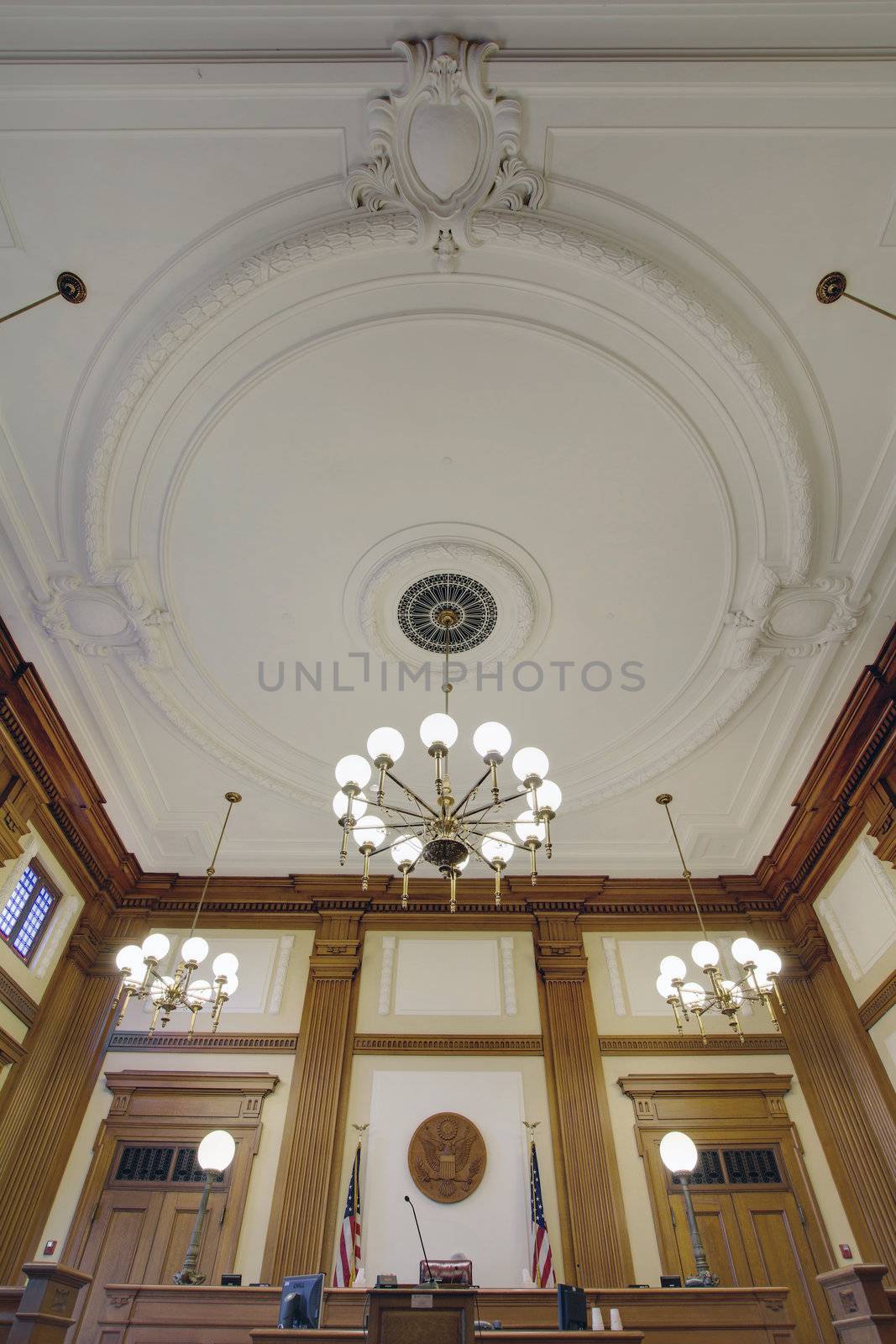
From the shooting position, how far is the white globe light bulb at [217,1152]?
719 cm

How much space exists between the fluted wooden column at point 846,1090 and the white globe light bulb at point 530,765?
5238mm

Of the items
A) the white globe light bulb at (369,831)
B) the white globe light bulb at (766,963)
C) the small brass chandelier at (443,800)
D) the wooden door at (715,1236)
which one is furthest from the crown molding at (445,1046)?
the white globe light bulb at (369,831)

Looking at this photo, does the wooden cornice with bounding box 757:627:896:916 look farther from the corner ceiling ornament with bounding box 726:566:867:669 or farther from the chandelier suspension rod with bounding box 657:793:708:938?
the chandelier suspension rod with bounding box 657:793:708:938

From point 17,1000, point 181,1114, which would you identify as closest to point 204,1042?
point 181,1114

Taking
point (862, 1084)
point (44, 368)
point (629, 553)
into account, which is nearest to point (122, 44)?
point (44, 368)

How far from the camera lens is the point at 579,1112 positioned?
25.8ft

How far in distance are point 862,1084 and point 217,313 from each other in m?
8.81

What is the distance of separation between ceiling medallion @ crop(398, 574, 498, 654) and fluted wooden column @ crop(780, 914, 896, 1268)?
5245 mm

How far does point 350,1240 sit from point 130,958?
10.5 feet

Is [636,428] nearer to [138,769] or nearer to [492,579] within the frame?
[492,579]

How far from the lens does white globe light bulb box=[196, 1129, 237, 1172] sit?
7188mm

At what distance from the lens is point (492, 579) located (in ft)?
21.9

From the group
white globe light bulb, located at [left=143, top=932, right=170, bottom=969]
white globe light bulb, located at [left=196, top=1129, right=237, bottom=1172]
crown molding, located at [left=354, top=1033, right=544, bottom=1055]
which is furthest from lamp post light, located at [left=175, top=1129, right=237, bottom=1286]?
white globe light bulb, located at [left=143, top=932, right=170, bottom=969]

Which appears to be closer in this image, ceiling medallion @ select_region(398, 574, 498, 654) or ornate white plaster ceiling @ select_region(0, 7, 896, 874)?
ornate white plaster ceiling @ select_region(0, 7, 896, 874)
